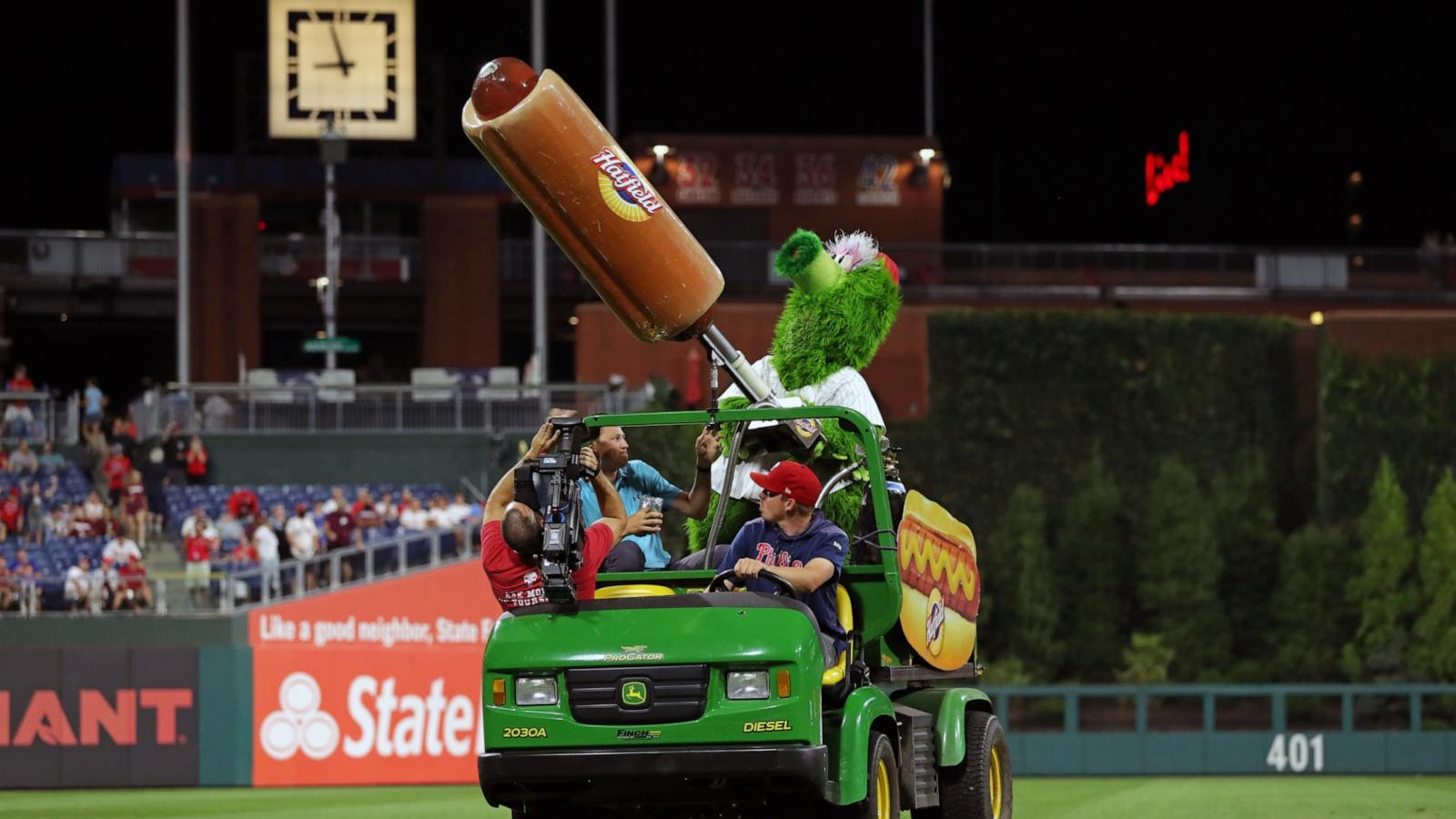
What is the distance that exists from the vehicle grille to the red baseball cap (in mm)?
961

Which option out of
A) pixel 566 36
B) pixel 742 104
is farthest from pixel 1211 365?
pixel 566 36

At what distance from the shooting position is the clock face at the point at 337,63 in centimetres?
3541

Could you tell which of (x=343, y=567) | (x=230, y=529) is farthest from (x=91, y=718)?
(x=230, y=529)

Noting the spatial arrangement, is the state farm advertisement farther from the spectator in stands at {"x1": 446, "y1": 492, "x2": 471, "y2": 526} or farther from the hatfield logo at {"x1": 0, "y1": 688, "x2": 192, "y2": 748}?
the spectator in stands at {"x1": 446, "y1": 492, "x2": 471, "y2": 526}

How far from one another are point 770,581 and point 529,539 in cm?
100

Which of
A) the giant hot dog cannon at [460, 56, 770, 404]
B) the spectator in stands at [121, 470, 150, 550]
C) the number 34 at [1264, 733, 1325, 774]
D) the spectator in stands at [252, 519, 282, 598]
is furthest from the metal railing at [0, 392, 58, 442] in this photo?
the giant hot dog cannon at [460, 56, 770, 404]

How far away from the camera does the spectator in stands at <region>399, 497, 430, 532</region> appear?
84.3 ft

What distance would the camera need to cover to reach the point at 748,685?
827cm

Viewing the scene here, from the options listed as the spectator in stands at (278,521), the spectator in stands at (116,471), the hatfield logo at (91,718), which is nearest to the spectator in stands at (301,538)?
the spectator in stands at (278,521)

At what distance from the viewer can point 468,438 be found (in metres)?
29.7

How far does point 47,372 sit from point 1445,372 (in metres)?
29.5

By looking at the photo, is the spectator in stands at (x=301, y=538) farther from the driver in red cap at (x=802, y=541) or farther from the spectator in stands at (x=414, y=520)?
the driver in red cap at (x=802, y=541)

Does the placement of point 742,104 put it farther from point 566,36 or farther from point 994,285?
point 994,285

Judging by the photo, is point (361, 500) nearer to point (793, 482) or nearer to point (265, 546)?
point (265, 546)
